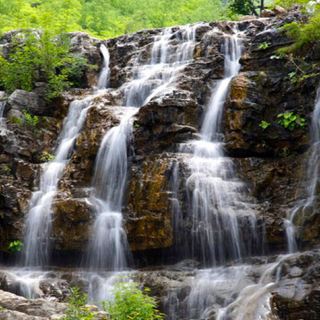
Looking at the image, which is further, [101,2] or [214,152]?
[101,2]

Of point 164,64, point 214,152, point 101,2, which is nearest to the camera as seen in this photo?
point 214,152

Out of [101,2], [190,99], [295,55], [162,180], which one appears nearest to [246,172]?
[162,180]

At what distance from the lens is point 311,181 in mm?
10281

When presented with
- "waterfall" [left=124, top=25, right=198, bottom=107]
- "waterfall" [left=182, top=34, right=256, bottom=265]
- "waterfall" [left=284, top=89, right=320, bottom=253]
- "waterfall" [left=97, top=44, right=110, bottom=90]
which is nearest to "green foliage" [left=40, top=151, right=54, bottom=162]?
"waterfall" [left=124, top=25, right=198, bottom=107]

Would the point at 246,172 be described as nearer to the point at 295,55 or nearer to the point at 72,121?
the point at 295,55

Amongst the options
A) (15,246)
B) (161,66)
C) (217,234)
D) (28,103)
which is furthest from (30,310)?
(161,66)

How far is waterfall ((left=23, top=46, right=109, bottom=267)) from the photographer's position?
11.4 meters

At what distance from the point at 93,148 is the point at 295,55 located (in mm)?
5822

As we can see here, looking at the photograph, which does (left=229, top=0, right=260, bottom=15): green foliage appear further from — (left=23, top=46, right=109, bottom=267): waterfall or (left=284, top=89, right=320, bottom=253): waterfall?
(left=284, top=89, right=320, bottom=253): waterfall

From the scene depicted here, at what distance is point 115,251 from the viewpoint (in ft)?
35.2

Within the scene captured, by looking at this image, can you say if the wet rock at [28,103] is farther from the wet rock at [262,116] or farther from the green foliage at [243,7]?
the green foliage at [243,7]

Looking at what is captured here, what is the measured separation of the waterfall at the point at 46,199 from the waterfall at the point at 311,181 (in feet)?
18.2

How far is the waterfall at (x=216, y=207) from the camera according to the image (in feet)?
32.7

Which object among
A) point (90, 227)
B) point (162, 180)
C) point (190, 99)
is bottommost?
point (90, 227)
